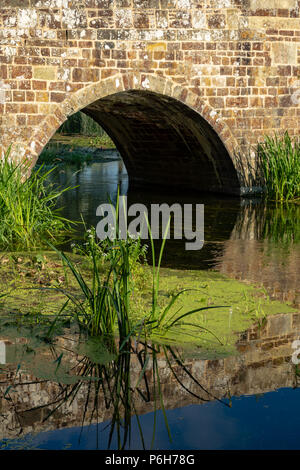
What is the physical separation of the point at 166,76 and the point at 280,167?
239 centimetres

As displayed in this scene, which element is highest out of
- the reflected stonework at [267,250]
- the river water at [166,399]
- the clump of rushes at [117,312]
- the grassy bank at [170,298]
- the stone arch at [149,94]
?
the stone arch at [149,94]

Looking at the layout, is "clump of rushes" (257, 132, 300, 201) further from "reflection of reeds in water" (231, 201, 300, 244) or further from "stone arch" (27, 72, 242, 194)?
"stone arch" (27, 72, 242, 194)

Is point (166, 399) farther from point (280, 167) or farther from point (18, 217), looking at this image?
point (280, 167)

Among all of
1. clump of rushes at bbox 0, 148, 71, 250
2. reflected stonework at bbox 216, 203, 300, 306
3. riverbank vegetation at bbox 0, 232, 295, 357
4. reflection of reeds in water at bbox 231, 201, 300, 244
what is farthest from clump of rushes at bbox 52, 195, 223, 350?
reflection of reeds in water at bbox 231, 201, 300, 244

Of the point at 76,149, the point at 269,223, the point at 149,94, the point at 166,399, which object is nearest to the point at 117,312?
the point at 166,399

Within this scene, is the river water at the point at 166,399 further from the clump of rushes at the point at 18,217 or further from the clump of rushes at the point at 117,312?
the clump of rushes at the point at 18,217

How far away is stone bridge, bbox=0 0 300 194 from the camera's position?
33.0 feet

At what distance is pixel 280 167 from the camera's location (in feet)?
40.7

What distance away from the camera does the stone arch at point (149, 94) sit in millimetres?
10320

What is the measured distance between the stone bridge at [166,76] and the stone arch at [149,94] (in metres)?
0.02

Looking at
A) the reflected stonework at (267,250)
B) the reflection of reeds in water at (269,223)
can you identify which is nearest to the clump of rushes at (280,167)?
the reflection of reeds in water at (269,223)

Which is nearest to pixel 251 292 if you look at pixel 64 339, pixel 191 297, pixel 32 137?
pixel 191 297

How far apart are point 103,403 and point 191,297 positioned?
216 cm

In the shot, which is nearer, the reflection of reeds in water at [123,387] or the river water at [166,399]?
the river water at [166,399]
